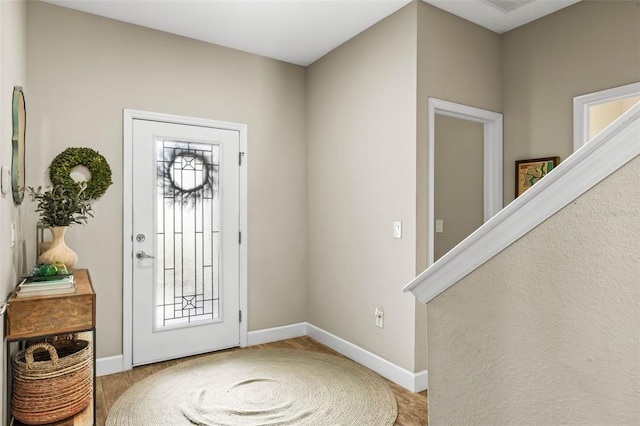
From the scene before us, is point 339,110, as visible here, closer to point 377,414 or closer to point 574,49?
point 574,49

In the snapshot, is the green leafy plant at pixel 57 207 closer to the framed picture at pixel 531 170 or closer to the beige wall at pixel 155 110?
the beige wall at pixel 155 110

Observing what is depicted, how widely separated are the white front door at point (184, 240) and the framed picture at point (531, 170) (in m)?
2.35

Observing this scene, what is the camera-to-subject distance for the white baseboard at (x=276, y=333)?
381 centimetres

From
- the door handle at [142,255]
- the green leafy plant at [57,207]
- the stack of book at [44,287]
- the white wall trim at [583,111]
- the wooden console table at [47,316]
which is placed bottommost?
the wooden console table at [47,316]

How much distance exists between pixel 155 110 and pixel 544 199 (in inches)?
124

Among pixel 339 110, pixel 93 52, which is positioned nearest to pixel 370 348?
pixel 339 110

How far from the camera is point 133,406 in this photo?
2604 mm

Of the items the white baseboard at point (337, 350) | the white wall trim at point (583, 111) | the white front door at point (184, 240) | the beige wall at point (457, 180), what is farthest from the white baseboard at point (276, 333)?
the white wall trim at point (583, 111)

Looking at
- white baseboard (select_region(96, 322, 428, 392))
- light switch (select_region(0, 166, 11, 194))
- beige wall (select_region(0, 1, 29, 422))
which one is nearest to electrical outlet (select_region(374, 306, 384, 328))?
white baseboard (select_region(96, 322, 428, 392))

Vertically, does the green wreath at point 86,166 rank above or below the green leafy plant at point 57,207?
above

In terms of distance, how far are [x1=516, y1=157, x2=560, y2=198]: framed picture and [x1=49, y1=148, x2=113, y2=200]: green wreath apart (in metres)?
3.16

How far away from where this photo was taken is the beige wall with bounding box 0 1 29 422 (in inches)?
74.7

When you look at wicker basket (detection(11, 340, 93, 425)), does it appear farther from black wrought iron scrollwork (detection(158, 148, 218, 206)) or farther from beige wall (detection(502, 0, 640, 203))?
beige wall (detection(502, 0, 640, 203))

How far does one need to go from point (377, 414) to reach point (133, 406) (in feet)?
4.99
